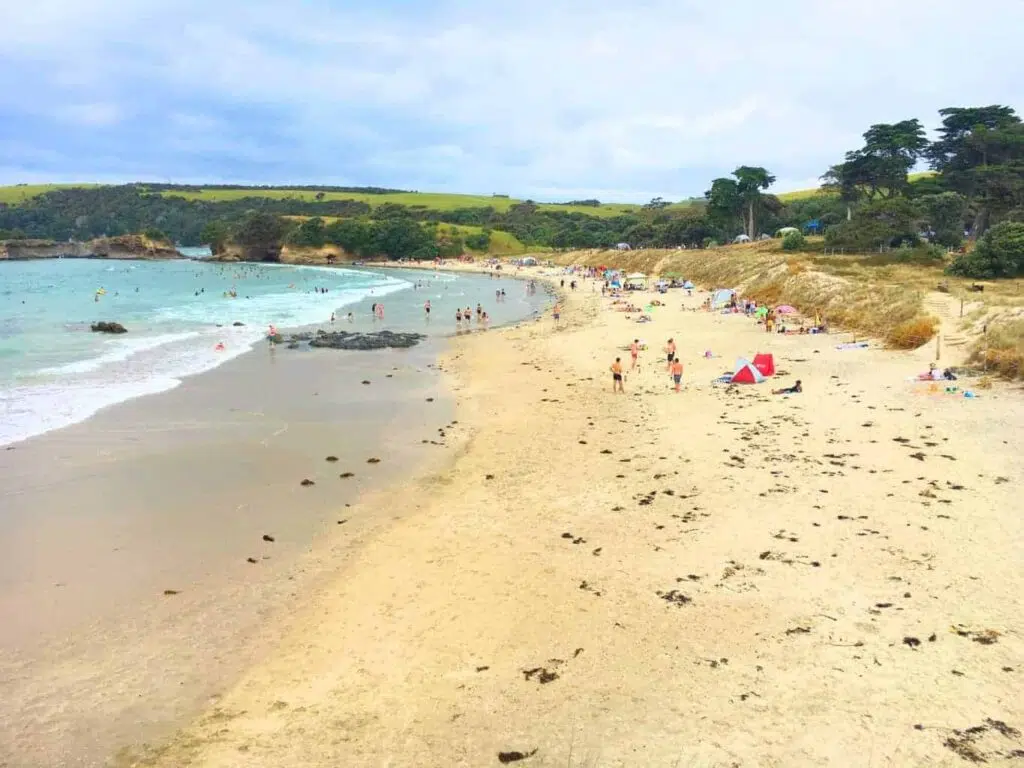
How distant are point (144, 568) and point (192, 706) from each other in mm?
3400

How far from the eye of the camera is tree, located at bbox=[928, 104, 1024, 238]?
42.7m

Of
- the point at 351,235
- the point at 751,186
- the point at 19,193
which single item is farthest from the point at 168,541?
the point at 19,193

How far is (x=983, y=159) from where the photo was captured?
48.4 m

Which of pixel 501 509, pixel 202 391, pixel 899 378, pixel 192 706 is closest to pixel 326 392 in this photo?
pixel 202 391

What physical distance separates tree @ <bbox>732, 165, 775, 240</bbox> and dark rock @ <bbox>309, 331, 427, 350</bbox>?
5288cm

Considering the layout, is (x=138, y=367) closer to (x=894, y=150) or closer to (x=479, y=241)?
(x=894, y=150)

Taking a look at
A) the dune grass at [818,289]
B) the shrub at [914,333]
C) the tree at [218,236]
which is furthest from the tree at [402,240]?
the shrub at [914,333]

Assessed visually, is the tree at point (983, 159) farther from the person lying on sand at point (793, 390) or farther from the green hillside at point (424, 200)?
the green hillside at point (424, 200)

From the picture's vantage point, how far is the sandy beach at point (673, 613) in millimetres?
5586

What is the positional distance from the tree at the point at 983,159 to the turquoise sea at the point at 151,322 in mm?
32267

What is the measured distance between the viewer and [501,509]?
1091 centimetres

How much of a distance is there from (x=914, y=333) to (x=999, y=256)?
15.8 metres

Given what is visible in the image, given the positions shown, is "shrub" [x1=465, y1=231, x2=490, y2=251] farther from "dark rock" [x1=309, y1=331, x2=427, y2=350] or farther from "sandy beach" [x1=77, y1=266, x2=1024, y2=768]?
"sandy beach" [x1=77, y1=266, x2=1024, y2=768]

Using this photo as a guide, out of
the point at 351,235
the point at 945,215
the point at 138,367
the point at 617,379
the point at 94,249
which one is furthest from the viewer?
the point at 94,249
